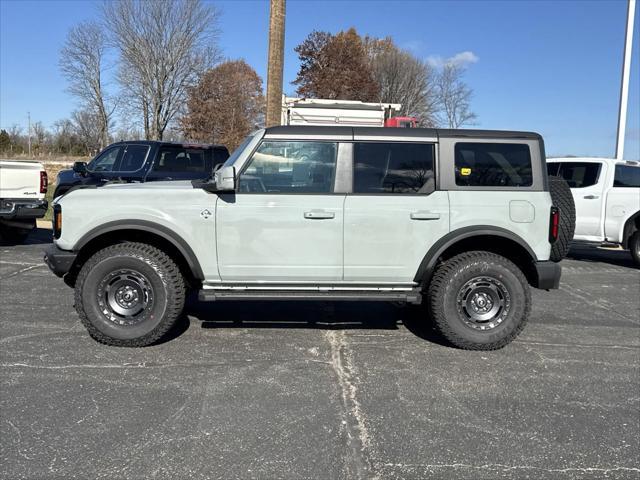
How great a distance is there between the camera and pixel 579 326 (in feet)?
→ 18.6

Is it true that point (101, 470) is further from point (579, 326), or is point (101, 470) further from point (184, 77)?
point (184, 77)

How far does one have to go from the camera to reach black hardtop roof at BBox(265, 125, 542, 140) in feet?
15.3

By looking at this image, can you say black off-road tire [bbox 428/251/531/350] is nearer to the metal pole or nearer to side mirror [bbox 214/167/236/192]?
side mirror [bbox 214/167/236/192]

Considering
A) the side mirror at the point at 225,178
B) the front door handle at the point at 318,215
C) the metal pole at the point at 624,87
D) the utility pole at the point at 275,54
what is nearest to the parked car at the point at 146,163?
the utility pole at the point at 275,54

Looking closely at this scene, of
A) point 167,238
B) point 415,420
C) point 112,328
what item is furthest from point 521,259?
point 112,328

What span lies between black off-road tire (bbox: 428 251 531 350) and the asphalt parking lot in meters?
0.17

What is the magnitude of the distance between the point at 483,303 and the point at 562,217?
1.15 meters

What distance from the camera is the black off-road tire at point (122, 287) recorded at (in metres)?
4.49

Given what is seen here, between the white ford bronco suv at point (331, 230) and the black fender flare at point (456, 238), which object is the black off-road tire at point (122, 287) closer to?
the white ford bronco suv at point (331, 230)

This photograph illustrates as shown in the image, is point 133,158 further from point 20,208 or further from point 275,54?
point 275,54

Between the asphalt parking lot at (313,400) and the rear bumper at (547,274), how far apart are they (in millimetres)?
641

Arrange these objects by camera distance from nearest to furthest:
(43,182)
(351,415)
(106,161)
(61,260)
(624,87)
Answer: (351,415) → (61,260) → (43,182) → (106,161) → (624,87)

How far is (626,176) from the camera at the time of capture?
30.9 ft

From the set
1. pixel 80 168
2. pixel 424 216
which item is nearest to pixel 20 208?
pixel 80 168
